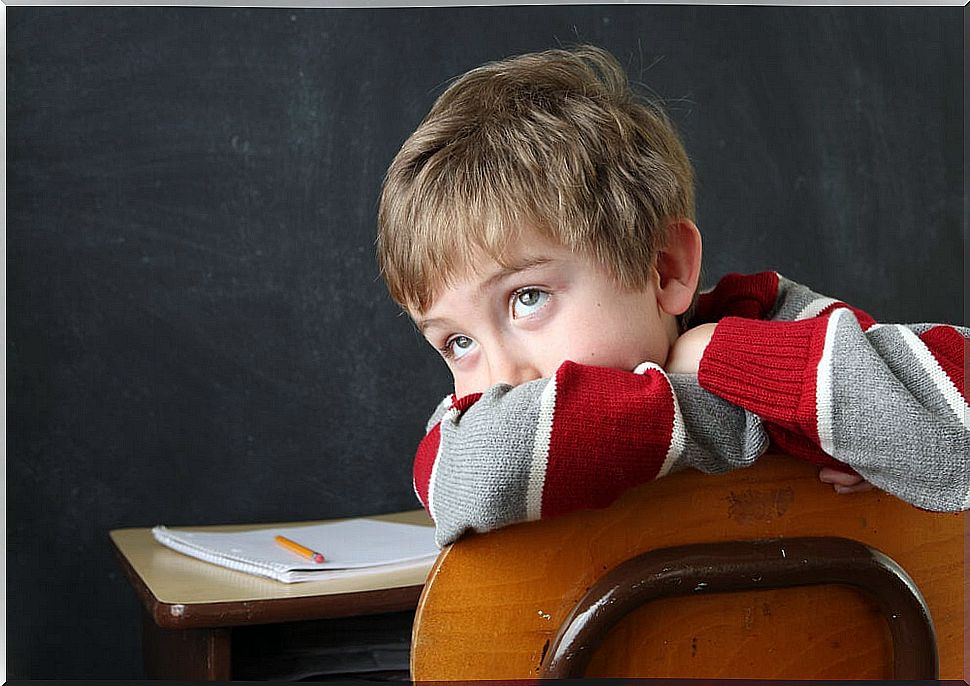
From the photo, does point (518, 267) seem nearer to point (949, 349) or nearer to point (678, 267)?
point (678, 267)

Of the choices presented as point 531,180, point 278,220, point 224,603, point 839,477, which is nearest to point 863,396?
point 839,477

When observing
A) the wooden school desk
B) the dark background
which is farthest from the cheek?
the dark background

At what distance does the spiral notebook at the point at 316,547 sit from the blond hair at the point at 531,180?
Result: 13.2 inches

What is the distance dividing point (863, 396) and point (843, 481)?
1.9 inches

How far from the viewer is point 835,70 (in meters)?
1.28

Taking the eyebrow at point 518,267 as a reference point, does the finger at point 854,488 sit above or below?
below

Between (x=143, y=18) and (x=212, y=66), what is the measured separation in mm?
92

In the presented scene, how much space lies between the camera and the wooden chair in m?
0.49

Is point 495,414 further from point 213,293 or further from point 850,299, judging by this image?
point 850,299

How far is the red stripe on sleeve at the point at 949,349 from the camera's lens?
521 millimetres

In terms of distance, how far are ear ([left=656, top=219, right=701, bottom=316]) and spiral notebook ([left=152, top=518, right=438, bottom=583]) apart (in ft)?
1.39

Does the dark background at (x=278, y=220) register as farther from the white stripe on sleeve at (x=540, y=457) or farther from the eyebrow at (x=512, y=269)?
the white stripe on sleeve at (x=540, y=457)

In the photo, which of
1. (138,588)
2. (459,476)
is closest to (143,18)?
(138,588)

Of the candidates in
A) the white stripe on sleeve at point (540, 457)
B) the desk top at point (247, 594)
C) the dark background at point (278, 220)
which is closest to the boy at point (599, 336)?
the white stripe on sleeve at point (540, 457)
